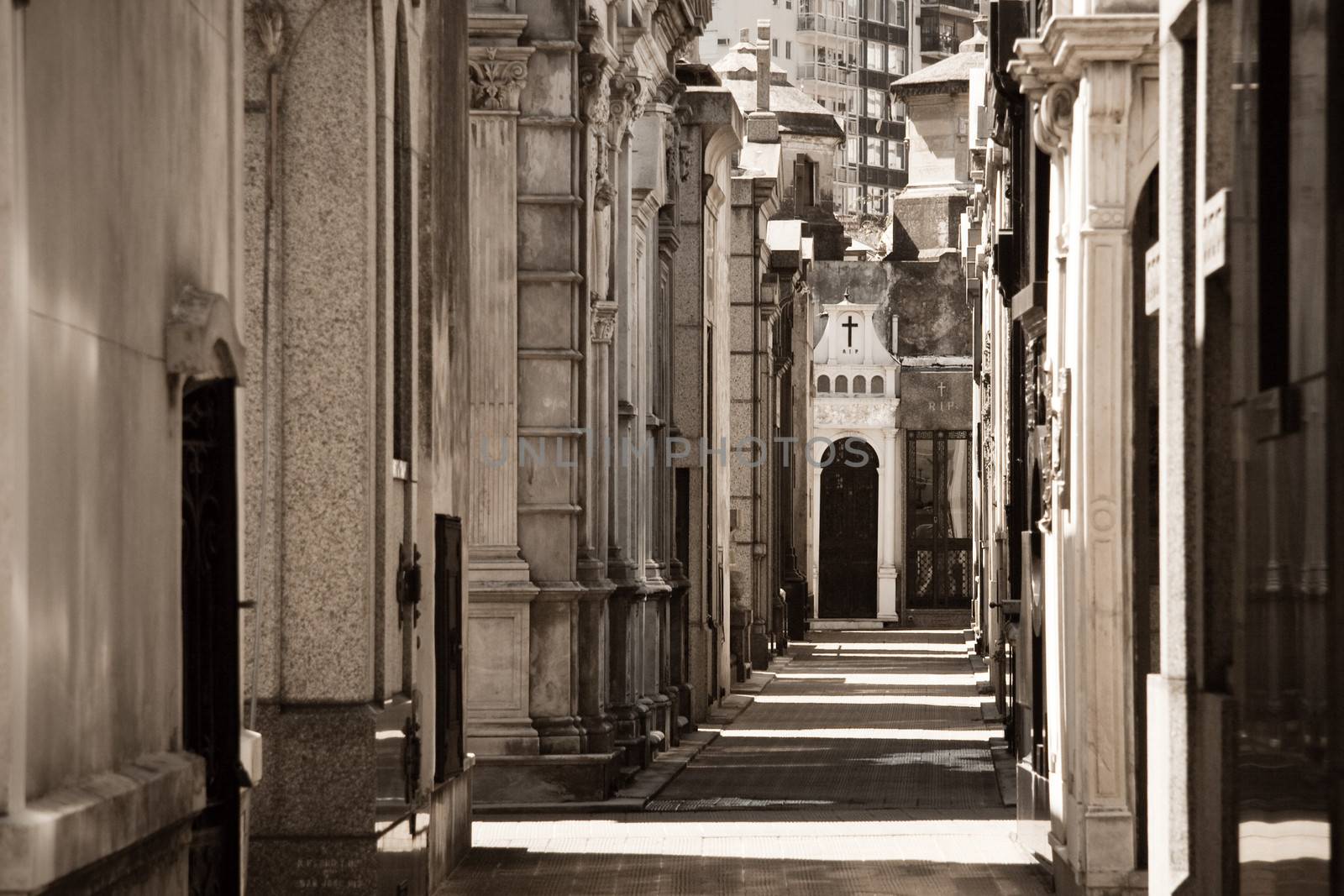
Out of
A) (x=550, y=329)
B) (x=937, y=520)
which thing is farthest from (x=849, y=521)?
Answer: (x=550, y=329)

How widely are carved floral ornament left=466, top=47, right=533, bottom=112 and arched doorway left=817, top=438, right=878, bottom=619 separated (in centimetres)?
4263

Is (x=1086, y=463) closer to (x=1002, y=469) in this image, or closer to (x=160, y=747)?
(x=160, y=747)

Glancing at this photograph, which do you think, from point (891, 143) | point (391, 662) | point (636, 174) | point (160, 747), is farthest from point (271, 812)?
point (891, 143)

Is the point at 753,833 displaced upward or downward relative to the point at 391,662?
downward

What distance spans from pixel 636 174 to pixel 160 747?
15660 millimetres

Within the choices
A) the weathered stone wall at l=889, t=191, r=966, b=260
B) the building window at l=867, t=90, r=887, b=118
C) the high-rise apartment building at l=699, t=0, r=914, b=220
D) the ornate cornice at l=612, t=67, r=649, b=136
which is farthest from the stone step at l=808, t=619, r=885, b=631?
the building window at l=867, t=90, r=887, b=118

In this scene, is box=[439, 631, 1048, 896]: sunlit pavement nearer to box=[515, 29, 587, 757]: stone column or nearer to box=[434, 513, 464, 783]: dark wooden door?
box=[434, 513, 464, 783]: dark wooden door

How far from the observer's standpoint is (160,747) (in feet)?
23.5

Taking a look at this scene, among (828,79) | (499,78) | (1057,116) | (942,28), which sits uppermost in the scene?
(942,28)

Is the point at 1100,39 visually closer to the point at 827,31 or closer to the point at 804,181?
the point at 804,181

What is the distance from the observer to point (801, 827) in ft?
53.0

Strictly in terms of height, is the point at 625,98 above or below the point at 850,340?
below

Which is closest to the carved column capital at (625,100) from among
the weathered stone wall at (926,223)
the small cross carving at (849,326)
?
the small cross carving at (849,326)

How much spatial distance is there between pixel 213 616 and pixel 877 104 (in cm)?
11342
